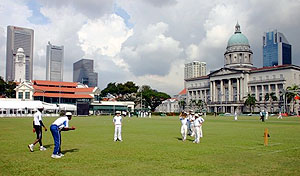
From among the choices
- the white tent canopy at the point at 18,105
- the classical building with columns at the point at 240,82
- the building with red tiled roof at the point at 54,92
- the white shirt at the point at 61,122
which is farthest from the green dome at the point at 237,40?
the white shirt at the point at 61,122

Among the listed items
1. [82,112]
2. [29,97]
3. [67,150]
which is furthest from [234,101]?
[67,150]

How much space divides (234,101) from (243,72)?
13787 millimetres

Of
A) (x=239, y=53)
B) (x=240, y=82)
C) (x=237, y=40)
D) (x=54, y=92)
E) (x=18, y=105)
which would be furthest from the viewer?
(x=237, y=40)

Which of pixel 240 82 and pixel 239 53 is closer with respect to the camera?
pixel 240 82

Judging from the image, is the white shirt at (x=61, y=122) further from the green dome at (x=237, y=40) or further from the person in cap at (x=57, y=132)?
the green dome at (x=237, y=40)

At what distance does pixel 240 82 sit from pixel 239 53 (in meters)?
15.6

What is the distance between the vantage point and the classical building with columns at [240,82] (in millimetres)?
121250

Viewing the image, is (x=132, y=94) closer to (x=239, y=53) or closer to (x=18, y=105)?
(x=239, y=53)

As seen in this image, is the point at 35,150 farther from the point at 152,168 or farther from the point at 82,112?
the point at 82,112

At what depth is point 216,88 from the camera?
147 meters

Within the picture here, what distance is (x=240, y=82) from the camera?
136m

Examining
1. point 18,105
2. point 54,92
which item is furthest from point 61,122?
point 54,92

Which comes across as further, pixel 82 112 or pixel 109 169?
pixel 82 112

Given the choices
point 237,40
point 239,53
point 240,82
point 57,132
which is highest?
point 237,40
